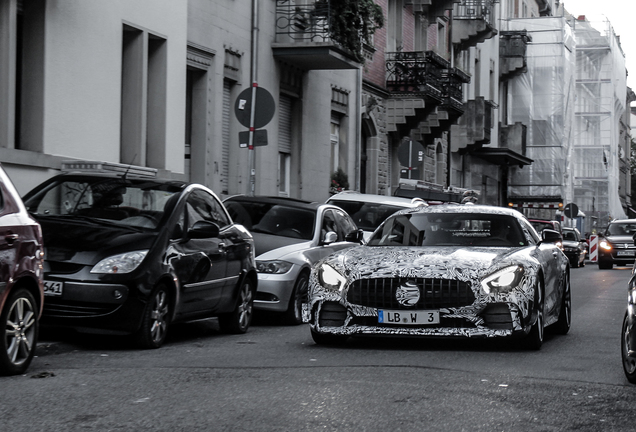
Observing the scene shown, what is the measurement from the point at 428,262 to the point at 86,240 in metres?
2.86

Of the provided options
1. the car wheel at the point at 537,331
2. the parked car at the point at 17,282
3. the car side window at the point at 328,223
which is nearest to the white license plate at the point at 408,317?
the car wheel at the point at 537,331

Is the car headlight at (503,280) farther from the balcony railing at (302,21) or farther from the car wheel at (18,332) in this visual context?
the balcony railing at (302,21)

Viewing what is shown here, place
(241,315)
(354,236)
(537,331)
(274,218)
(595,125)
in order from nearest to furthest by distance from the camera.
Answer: (537,331) < (241,315) < (354,236) < (274,218) < (595,125)

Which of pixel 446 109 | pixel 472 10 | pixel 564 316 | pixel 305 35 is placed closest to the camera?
pixel 564 316

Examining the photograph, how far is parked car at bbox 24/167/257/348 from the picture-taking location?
9.45 m

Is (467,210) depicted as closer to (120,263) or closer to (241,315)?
(241,315)

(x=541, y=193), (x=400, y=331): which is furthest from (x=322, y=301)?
(x=541, y=193)

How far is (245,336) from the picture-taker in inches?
464

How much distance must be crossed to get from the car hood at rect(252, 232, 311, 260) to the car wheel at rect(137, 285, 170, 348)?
3.34 m

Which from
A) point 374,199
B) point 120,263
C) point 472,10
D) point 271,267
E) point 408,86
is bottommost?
point 271,267

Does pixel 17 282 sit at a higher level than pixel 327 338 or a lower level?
higher

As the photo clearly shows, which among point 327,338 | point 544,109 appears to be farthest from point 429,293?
point 544,109

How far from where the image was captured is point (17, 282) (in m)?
7.84

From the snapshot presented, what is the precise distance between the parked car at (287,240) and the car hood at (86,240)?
2.93 m
